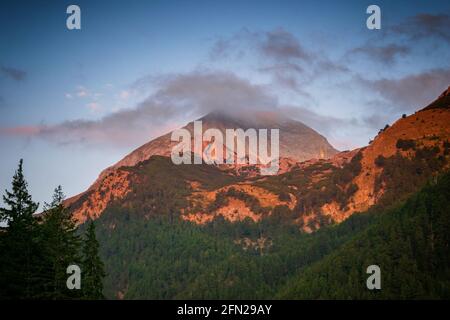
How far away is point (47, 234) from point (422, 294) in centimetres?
13105

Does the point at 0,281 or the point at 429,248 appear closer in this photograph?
the point at 0,281

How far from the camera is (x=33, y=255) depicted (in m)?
73.7

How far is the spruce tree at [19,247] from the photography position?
232 feet

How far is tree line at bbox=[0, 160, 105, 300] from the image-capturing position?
71000 millimetres

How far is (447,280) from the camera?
181 m

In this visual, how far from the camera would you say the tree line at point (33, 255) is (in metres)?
71.0

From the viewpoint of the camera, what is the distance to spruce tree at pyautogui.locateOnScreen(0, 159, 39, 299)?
2779 inches

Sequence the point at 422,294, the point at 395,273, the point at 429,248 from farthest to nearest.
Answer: the point at 429,248 < the point at 395,273 < the point at 422,294

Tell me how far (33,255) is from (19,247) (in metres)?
2.58
